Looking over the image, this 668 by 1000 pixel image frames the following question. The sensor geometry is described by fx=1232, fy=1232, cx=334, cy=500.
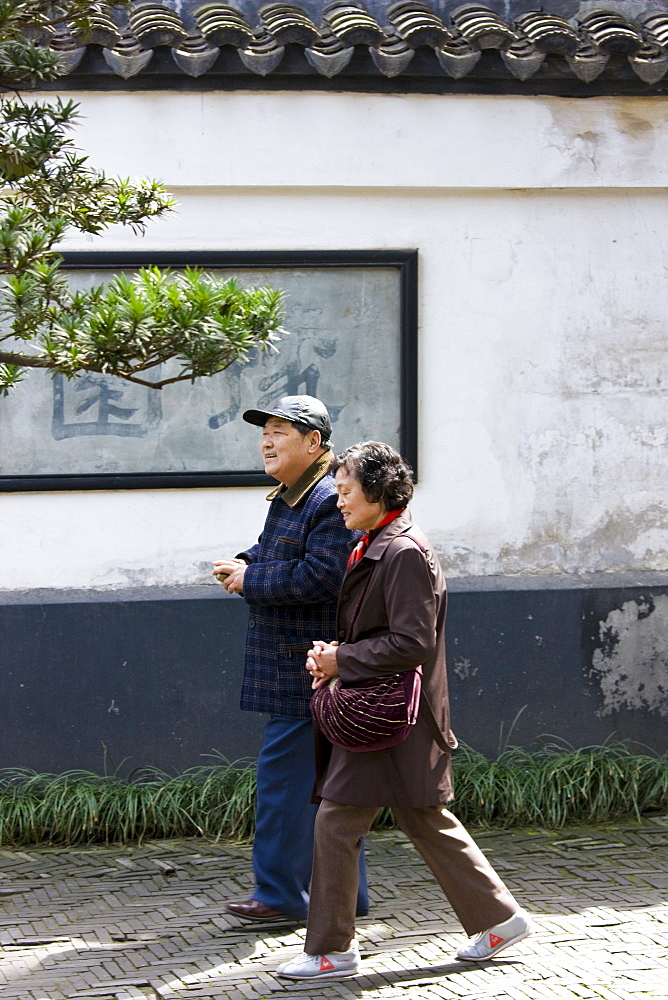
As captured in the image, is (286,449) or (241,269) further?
(241,269)

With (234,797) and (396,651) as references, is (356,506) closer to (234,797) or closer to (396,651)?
(396,651)

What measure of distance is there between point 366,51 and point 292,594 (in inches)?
111

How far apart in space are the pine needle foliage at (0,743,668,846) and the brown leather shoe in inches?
36.9

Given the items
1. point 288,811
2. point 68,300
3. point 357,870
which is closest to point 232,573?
point 288,811

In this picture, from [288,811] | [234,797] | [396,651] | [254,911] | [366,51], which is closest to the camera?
[396,651]

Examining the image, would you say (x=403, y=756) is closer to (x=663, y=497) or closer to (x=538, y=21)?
(x=663, y=497)

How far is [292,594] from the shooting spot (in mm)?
4289

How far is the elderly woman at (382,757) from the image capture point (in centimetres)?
388

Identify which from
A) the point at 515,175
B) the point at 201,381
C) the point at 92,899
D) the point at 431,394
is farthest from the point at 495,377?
the point at 92,899

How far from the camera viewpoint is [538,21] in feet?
19.2

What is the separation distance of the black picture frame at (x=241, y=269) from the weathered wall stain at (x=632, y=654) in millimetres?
1258

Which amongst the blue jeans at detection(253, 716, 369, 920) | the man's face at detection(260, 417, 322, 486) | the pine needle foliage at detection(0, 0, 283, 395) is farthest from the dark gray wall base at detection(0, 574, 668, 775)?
the pine needle foliage at detection(0, 0, 283, 395)

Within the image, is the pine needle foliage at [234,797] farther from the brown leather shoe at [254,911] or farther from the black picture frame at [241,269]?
the black picture frame at [241,269]

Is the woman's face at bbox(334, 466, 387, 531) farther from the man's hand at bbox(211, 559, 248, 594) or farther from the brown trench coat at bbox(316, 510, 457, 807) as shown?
the man's hand at bbox(211, 559, 248, 594)
